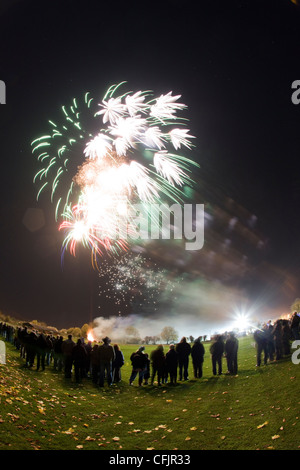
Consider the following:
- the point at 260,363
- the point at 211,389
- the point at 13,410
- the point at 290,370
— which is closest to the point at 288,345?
the point at 260,363

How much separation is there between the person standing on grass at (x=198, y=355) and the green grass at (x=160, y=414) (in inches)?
43.9

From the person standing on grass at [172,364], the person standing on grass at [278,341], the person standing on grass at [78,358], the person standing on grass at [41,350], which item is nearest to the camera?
the person standing on grass at [172,364]

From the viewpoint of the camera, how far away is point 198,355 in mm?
16141

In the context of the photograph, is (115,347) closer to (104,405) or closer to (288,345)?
(104,405)

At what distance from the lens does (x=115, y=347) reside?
17.3 m

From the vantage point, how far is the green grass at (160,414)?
8047mm

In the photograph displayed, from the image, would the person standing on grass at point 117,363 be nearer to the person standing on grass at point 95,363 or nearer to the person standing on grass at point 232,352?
the person standing on grass at point 95,363

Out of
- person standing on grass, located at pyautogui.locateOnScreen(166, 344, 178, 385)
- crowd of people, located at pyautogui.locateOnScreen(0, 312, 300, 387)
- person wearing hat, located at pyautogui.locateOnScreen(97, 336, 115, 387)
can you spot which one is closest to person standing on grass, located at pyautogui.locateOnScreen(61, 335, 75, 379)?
crowd of people, located at pyautogui.locateOnScreen(0, 312, 300, 387)

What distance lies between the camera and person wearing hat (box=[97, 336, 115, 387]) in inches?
638

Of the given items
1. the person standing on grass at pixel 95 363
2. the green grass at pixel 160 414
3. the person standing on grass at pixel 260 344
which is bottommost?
the green grass at pixel 160 414

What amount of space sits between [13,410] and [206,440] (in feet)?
18.6

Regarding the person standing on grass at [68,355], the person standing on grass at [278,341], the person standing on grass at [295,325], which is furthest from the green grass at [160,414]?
the person standing on grass at [295,325]

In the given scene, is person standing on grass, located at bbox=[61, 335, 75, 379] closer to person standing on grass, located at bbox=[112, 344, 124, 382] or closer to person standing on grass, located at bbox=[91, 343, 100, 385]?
person standing on grass, located at bbox=[91, 343, 100, 385]

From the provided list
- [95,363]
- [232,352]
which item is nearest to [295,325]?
[232,352]
